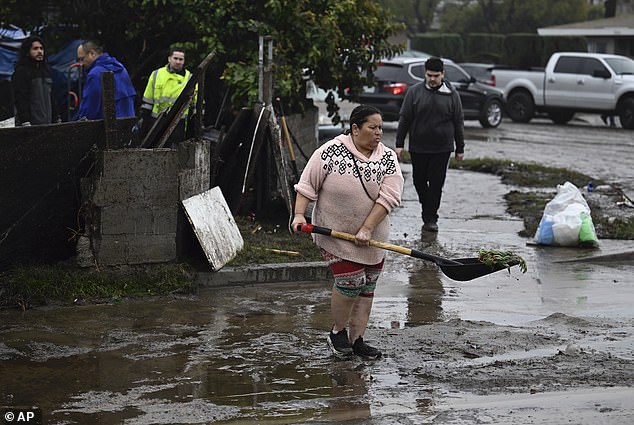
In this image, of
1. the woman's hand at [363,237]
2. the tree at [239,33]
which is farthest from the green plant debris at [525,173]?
the woman's hand at [363,237]

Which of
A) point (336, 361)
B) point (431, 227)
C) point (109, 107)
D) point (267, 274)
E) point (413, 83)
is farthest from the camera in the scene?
point (413, 83)

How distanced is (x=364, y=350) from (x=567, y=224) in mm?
4700

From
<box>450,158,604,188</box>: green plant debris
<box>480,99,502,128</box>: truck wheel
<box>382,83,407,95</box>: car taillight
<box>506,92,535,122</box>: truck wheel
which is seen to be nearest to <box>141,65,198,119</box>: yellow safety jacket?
<box>450,158,604,188</box>: green plant debris

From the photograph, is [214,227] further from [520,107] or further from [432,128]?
[520,107]

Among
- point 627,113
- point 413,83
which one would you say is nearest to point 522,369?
point 413,83

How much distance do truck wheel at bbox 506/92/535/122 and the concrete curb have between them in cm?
2147

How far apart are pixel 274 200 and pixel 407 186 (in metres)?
4.94

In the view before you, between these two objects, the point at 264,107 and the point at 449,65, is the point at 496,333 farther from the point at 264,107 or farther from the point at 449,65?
the point at 449,65

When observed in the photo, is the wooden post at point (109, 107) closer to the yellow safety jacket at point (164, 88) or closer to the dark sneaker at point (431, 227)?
the yellow safety jacket at point (164, 88)

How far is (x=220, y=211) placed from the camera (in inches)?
382

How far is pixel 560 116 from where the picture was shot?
30.7 m

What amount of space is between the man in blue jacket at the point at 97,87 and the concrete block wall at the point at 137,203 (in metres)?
1.83

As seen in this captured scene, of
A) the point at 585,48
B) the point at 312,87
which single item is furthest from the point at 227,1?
the point at 585,48

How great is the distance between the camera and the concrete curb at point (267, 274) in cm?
919
